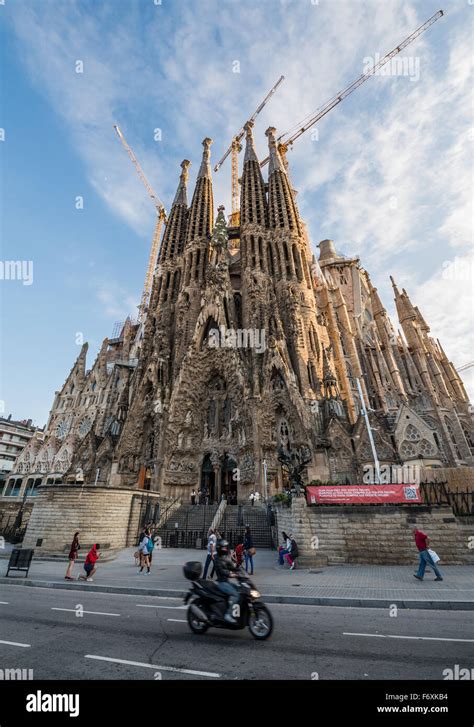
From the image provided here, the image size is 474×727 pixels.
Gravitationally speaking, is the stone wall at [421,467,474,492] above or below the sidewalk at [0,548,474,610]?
above

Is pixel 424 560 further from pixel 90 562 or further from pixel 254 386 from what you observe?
pixel 254 386

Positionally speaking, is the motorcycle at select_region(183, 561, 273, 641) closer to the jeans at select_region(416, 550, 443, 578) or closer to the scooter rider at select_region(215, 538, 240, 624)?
the scooter rider at select_region(215, 538, 240, 624)

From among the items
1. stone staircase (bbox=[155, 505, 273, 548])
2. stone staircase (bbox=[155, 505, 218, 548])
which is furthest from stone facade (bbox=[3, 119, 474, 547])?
stone staircase (bbox=[155, 505, 273, 548])

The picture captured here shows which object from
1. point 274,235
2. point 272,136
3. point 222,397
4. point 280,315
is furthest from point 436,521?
point 272,136

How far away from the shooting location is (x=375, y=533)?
12906 millimetres

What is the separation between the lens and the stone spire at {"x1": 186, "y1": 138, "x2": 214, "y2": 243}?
1748 inches

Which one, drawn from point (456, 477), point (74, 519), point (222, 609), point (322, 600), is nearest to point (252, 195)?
point (456, 477)

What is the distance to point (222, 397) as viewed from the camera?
107 feet

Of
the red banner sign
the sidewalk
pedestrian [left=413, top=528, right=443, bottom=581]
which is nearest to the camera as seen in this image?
the sidewalk

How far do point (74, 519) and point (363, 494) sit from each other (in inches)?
553

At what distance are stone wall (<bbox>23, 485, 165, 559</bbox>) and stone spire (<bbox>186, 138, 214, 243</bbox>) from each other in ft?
115

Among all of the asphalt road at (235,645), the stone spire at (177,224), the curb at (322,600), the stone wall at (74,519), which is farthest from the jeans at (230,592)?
the stone spire at (177,224)

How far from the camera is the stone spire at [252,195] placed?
42.4m
